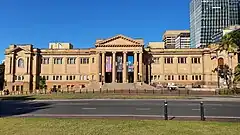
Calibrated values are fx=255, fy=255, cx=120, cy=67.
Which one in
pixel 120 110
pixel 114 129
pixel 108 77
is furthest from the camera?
pixel 108 77

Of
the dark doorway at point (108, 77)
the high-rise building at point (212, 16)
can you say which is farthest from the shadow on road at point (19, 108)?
the high-rise building at point (212, 16)

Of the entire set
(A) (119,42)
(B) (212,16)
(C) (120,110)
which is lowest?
(C) (120,110)

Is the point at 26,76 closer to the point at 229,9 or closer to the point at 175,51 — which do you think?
the point at 175,51

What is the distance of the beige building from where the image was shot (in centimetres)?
8675

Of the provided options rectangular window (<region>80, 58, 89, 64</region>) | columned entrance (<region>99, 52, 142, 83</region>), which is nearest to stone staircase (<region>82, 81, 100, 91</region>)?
columned entrance (<region>99, 52, 142, 83</region>)

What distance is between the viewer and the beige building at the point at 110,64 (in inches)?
3415

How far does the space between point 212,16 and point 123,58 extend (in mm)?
99061

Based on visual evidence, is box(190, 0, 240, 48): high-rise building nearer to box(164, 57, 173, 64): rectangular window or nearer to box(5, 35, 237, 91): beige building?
box(5, 35, 237, 91): beige building

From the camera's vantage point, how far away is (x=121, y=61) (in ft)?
290

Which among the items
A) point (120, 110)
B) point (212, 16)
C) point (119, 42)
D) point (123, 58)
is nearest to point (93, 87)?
point (123, 58)

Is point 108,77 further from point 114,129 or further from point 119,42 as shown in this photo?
point 114,129

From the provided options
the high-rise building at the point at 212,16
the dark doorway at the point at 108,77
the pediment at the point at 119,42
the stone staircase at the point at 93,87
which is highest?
the high-rise building at the point at 212,16

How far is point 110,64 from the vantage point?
87188 mm

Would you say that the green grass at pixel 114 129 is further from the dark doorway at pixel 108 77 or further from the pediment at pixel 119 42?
the dark doorway at pixel 108 77
